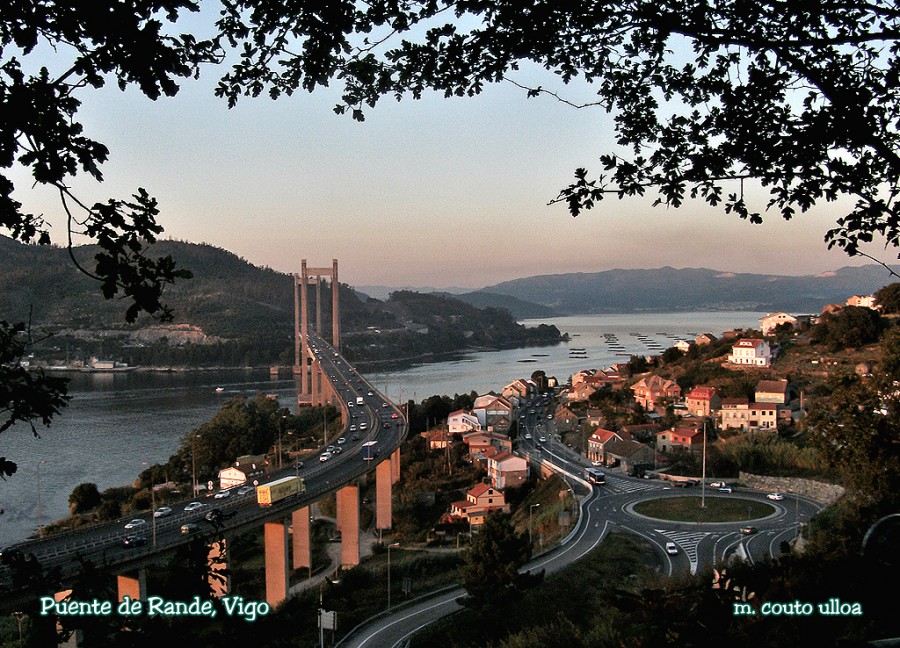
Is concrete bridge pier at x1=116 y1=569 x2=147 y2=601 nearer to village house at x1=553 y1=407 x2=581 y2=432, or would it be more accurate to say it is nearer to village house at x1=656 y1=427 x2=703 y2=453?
village house at x1=656 y1=427 x2=703 y2=453

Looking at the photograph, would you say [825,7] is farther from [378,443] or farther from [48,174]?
[378,443]

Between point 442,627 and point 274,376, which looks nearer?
point 442,627

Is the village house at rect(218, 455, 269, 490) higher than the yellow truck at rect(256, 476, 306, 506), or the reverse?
the yellow truck at rect(256, 476, 306, 506)

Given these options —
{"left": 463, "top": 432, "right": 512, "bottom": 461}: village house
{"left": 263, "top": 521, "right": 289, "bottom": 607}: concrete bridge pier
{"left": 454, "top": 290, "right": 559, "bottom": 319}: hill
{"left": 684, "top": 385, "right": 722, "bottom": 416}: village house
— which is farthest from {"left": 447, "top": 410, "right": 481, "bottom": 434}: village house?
{"left": 454, "top": 290, "right": 559, "bottom": 319}: hill

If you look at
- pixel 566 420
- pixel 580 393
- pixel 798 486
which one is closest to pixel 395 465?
pixel 566 420

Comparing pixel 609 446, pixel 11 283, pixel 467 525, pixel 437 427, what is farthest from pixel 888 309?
pixel 11 283

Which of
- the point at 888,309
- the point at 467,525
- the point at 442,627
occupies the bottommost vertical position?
the point at 467,525

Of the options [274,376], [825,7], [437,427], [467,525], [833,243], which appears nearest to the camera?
[825,7]
